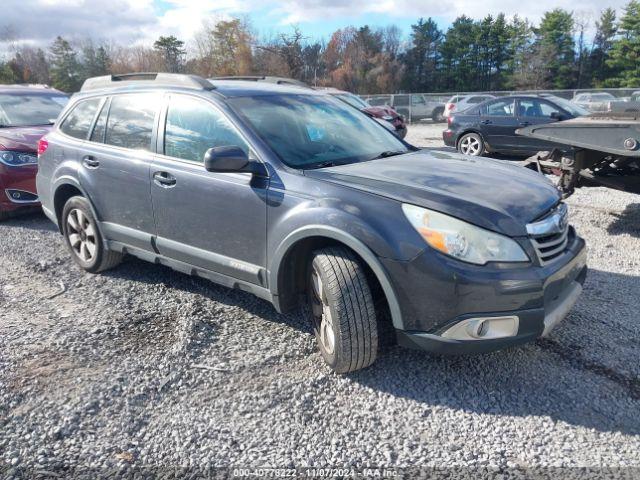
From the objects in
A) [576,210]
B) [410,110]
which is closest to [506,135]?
[576,210]

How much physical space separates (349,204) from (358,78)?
5919 centimetres

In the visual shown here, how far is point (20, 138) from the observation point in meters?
6.91

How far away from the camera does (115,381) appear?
308 cm

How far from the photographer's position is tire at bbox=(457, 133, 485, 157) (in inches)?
476

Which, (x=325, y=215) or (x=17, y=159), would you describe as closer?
(x=325, y=215)

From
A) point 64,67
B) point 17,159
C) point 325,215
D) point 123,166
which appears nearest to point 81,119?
point 123,166

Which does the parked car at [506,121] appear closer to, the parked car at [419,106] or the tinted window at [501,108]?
the tinted window at [501,108]

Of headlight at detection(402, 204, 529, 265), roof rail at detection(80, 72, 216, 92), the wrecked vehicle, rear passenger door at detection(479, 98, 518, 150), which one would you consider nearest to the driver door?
roof rail at detection(80, 72, 216, 92)

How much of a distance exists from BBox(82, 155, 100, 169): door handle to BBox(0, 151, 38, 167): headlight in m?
2.93

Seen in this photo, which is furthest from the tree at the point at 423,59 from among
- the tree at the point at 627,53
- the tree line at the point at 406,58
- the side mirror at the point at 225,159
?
the side mirror at the point at 225,159

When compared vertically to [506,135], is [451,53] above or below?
above

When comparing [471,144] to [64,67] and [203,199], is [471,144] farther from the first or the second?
[64,67]

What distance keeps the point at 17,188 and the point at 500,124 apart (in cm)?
980

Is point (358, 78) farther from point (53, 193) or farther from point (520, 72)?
point (53, 193)
